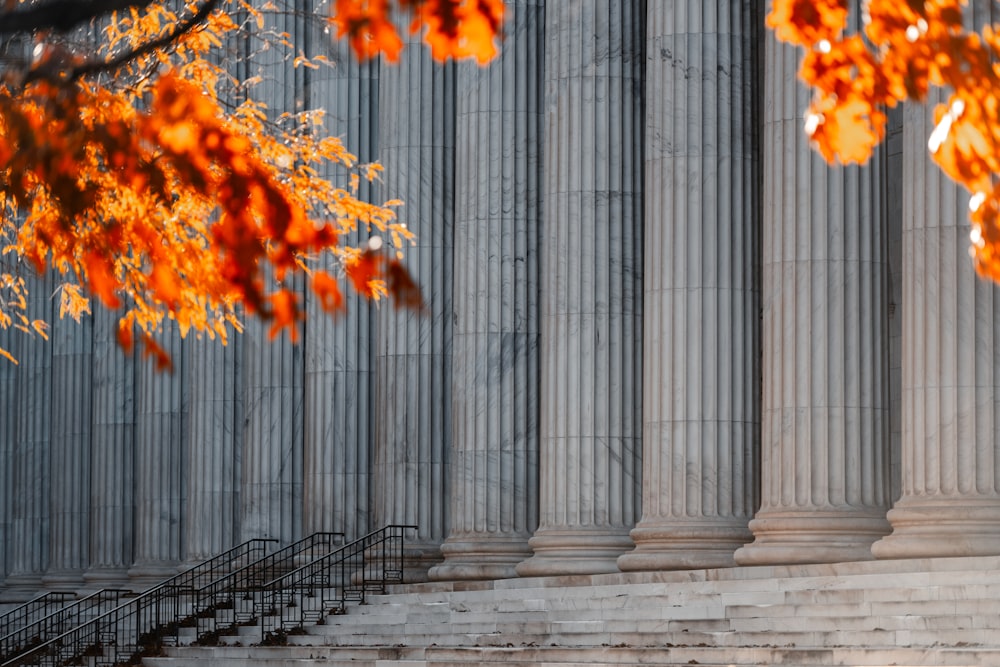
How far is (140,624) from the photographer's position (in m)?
56.9

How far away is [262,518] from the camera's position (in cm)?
5800

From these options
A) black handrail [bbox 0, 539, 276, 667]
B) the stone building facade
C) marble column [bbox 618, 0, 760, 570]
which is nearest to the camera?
the stone building facade

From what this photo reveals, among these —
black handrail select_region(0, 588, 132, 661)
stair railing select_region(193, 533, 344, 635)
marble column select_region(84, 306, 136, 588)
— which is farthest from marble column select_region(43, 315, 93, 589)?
stair railing select_region(193, 533, 344, 635)

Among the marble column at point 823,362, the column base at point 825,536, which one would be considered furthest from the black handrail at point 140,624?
the marble column at point 823,362

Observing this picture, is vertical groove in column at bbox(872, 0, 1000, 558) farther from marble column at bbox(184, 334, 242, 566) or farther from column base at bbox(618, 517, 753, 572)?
marble column at bbox(184, 334, 242, 566)

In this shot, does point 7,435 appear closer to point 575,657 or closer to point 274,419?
point 274,419

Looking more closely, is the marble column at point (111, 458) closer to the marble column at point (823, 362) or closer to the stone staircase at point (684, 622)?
the stone staircase at point (684, 622)

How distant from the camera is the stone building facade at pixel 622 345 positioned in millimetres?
35594

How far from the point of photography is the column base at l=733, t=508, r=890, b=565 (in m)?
37.1

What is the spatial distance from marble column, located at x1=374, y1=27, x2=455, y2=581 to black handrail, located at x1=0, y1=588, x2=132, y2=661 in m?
12.6

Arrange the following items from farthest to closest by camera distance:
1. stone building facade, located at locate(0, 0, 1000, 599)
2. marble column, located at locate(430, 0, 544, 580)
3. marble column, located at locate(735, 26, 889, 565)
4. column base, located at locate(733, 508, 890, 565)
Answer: marble column, located at locate(430, 0, 544, 580) → marble column, located at locate(735, 26, 889, 565) → column base, located at locate(733, 508, 890, 565) → stone building facade, located at locate(0, 0, 1000, 599)

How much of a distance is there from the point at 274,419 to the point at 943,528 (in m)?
28.5

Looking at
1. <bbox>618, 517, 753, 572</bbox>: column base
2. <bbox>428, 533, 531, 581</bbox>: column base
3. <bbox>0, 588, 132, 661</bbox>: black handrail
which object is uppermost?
<bbox>618, 517, 753, 572</bbox>: column base

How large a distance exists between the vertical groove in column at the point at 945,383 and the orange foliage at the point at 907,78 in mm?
18672
